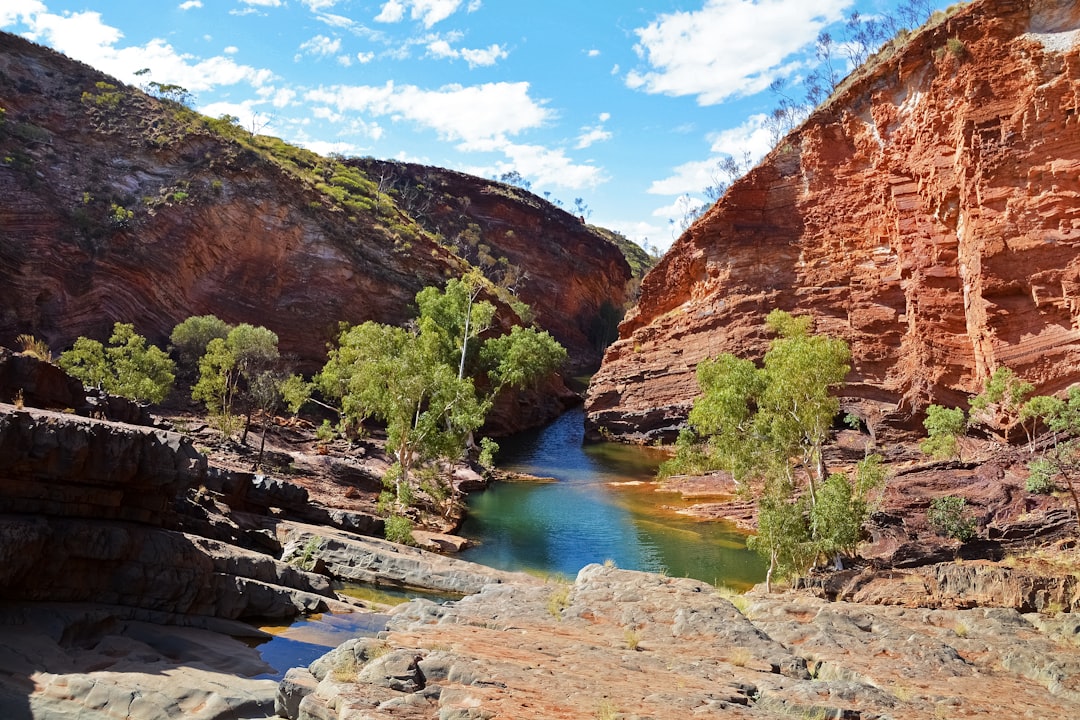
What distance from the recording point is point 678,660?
1105 cm

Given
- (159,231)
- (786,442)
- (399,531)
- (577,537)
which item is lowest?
(577,537)

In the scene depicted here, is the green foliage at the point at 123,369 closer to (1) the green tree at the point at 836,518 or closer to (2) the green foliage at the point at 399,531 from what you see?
(2) the green foliage at the point at 399,531

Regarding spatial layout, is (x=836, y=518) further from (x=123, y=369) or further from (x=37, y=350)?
(x=123, y=369)

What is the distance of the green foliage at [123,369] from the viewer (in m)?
31.7

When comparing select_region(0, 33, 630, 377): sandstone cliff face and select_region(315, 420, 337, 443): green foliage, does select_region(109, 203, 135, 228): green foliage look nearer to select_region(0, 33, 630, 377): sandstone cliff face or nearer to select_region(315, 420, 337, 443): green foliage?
select_region(0, 33, 630, 377): sandstone cliff face

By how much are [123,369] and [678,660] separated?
30.3 metres

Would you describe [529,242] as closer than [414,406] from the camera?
No

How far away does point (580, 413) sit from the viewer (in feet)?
238

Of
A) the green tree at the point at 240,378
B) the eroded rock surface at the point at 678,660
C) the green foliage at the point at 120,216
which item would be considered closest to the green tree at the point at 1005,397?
the eroded rock surface at the point at 678,660

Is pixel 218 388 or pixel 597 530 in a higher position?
pixel 218 388

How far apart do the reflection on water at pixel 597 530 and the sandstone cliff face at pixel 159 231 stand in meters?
21.2

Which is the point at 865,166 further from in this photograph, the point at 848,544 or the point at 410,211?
the point at 410,211

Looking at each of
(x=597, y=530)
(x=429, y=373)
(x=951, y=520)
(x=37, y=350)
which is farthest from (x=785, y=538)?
(x=37, y=350)

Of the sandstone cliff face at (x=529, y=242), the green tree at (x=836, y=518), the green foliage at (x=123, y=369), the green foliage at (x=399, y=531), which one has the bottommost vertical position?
the green foliage at (x=399, y=531)
